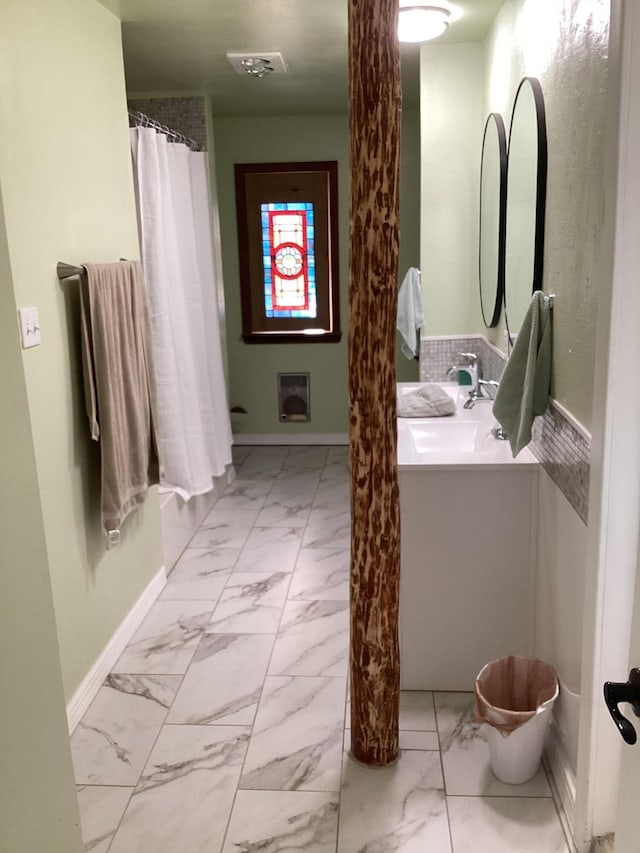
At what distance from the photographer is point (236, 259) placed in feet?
17.5

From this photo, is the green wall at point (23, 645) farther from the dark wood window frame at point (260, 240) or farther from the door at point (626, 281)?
the dark wood window frame at point (260, 240)

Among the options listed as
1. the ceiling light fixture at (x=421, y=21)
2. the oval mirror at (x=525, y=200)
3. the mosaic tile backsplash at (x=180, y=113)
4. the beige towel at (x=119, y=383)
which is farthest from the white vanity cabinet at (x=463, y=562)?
the mosaic tile backsplash at (x=180, y=113)

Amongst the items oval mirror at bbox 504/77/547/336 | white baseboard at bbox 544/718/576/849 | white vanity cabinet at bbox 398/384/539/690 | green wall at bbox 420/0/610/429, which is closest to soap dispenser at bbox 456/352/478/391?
green wall at bbox 420/0/610/429

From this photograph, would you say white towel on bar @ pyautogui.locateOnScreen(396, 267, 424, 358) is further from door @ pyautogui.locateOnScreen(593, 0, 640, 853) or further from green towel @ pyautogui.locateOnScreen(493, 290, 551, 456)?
door @ pyautogui.locateOnScreen(593, 0, 640, 853)

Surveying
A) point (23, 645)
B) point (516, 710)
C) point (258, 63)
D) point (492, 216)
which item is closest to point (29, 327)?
point (23, 645)

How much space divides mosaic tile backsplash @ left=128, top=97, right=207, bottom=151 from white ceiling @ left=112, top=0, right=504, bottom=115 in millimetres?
54

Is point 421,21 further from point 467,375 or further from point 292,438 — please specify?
point 292,438

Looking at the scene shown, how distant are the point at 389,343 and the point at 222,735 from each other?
4.36 ft

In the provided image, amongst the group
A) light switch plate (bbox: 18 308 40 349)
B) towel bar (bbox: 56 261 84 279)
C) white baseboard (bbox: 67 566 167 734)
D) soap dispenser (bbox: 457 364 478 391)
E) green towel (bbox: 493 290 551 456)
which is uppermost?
towel bar (bbox: 56 261 84 279)

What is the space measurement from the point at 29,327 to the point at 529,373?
1465 mm

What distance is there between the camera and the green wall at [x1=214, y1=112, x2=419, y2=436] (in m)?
5.11

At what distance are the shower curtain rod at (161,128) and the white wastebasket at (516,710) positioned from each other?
9.49ft

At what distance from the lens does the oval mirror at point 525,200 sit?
227 cm

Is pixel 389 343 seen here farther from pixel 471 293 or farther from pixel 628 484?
pixel 471 293
